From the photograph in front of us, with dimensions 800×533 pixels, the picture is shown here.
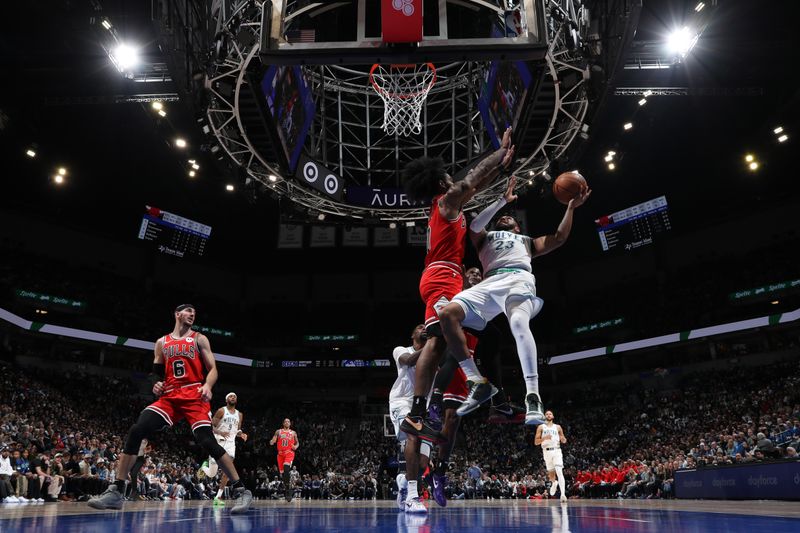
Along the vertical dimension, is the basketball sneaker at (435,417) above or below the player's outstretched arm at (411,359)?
below

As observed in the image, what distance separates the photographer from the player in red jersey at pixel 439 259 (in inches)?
185

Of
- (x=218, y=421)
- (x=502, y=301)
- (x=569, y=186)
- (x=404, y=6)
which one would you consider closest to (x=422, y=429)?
(x=502, y=301)

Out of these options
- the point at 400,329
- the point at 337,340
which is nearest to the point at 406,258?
the point at 400,329

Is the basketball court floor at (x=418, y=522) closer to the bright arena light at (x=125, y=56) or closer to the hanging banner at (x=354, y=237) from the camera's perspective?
the bright arena light at (x=125, y=56)

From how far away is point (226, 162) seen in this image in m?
17.3

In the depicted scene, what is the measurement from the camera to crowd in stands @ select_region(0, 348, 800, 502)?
15.2 meters

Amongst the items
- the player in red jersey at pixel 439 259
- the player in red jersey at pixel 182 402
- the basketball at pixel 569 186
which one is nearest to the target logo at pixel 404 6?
the player in red jersey at pixel 439 259

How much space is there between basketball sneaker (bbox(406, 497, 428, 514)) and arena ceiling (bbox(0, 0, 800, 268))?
10642 millimetres

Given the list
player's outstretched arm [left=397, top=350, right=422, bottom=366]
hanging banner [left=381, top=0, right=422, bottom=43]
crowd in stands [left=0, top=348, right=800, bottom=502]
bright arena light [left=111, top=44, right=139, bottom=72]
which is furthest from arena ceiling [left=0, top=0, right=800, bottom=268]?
player's outstretched arm [left=397, top=350, right=422, bottom=366]

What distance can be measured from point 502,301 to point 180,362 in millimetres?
3115

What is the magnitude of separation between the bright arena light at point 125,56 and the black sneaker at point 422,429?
519 inches

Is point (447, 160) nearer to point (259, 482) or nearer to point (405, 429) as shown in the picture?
point (259, 482)

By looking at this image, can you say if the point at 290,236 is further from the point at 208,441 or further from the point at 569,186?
the point at 569,186

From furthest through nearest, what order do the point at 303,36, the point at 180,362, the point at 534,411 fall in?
the point at 303,36 < the point at 180,362 < the point at 534,411
